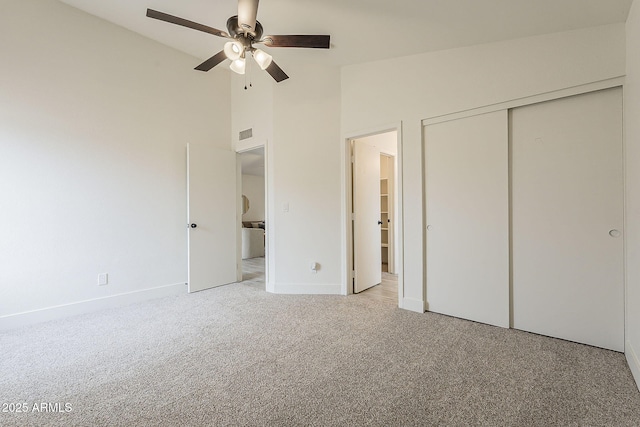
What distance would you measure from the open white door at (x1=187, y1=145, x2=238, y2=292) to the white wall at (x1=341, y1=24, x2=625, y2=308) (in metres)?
1.91

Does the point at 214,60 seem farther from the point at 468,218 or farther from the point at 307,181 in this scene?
the point at 468,218

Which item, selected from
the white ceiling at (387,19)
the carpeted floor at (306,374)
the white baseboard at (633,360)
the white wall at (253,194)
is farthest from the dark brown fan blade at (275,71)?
the white wall at (253,194)

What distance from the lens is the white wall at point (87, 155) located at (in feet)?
8.48

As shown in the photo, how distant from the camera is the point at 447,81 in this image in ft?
8.82

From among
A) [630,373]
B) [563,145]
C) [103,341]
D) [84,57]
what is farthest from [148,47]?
[630,373]

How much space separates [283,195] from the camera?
3637 mm

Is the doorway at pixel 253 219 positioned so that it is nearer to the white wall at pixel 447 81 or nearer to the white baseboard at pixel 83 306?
the white baseboard at pixel 83 306

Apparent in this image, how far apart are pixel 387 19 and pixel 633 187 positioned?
2174 millimetres

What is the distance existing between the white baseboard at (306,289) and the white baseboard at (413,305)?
846 mm

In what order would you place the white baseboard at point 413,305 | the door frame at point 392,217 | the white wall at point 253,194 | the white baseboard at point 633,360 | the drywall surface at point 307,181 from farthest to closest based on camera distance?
the white wall at point 253,194, the door frame at point 392,217, the drywall surface at point 307,181, the white baseboard at point 413,305, the white baseboard at point 633,360

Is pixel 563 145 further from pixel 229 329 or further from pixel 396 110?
pixel 229 329

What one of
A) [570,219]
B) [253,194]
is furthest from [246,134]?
[253,194]

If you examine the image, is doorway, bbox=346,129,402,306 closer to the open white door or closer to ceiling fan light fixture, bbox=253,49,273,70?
ceiling fan light fixture, bbox=253,49,273,70

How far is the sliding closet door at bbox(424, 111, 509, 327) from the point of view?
2.45 metres
